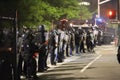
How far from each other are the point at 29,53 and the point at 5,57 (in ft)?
13.6

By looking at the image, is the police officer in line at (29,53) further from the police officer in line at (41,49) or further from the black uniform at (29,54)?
the police officer in line at (41,49)

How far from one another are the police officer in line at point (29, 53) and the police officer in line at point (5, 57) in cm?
352

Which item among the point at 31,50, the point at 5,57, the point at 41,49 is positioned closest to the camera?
the point at 5,57

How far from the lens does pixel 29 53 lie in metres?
17.0

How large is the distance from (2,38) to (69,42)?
731 inches

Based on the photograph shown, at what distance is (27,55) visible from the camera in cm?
1697

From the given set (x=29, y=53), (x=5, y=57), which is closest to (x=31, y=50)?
(x=29, y=53)

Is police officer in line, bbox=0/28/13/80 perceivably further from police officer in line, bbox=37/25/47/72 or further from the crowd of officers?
police officer in line, bbox=37/25/47/72

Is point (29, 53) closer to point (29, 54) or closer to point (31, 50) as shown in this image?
point (29, 54)

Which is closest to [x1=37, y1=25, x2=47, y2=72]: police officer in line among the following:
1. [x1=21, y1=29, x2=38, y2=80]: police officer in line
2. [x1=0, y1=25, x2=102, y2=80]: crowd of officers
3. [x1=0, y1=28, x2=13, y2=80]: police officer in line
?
[x1=0, y1=25, x2=102, y2=80]: crowd of officers

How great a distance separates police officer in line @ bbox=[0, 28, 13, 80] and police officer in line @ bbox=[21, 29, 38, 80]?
352 centimetres

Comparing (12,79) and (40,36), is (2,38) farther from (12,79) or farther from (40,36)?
(40,36)

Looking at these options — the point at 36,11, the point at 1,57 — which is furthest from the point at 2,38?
the point at 36,11

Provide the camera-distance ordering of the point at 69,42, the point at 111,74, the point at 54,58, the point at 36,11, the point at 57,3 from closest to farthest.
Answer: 1. the point at 111,74
2. the point at 54,58
3. the point at 36,11
4. the point at 69,42
5. the point at 57,3
